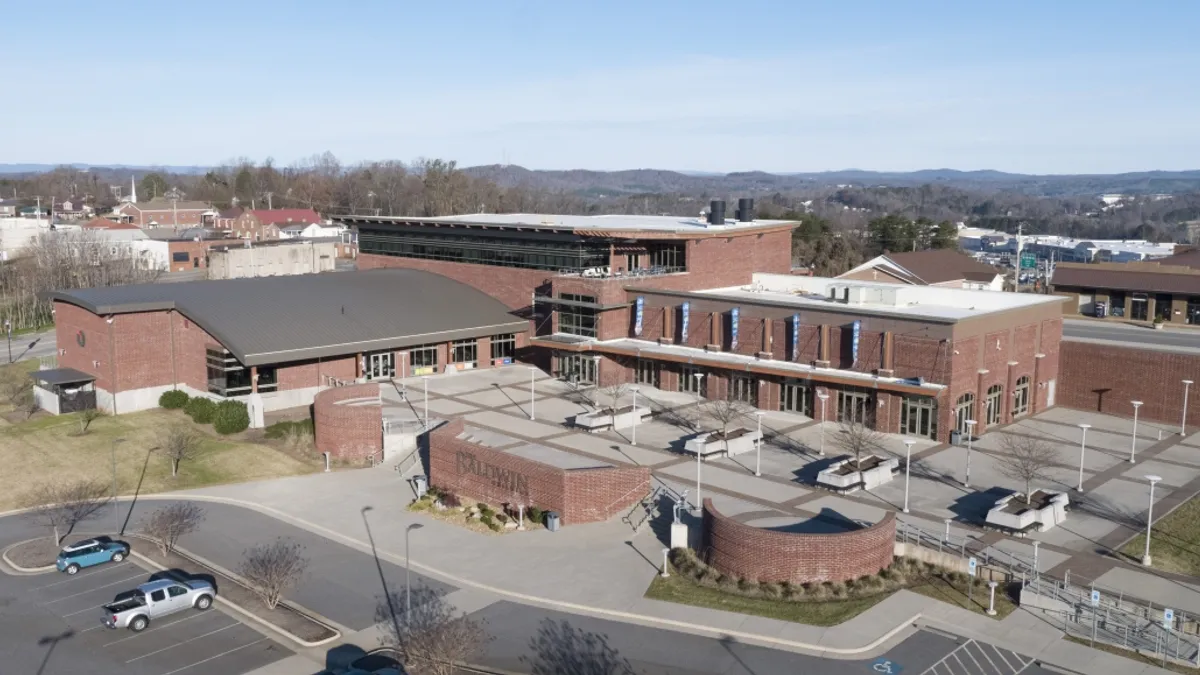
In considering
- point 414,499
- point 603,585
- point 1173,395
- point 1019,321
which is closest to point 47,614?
point 414,499

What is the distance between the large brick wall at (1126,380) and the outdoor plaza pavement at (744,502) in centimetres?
123

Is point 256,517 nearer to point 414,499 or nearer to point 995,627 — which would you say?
point 414,499

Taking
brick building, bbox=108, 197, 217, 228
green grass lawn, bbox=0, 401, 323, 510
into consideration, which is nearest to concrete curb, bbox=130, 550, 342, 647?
green grass lawn, bbox=0, 401, 323, 510

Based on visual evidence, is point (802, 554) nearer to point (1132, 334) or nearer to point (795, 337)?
point (795, 337)

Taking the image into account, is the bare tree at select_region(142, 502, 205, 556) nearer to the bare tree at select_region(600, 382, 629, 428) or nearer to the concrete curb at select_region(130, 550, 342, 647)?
the concrete curb at select_region(130, 550, 342, 647)

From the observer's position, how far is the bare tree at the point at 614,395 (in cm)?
4506

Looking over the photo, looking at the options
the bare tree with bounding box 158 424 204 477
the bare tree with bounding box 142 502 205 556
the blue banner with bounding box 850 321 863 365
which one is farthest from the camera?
the blue banner with bounding box 850 321 863 365

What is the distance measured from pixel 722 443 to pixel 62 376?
32994 millimetres

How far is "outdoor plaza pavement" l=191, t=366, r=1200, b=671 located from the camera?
90.9ft

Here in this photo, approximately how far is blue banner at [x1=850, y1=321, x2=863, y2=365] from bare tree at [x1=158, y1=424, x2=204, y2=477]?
29.7 m

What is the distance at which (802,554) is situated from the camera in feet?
93.1

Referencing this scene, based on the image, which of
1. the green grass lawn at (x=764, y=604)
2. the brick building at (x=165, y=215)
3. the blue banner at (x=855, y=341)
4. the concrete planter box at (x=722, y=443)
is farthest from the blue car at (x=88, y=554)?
the brick building at (x=165, y=215)

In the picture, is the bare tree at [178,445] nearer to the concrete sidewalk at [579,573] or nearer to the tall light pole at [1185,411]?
the concrete sidewalk at [579,573]

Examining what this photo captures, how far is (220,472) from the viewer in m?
40.7
